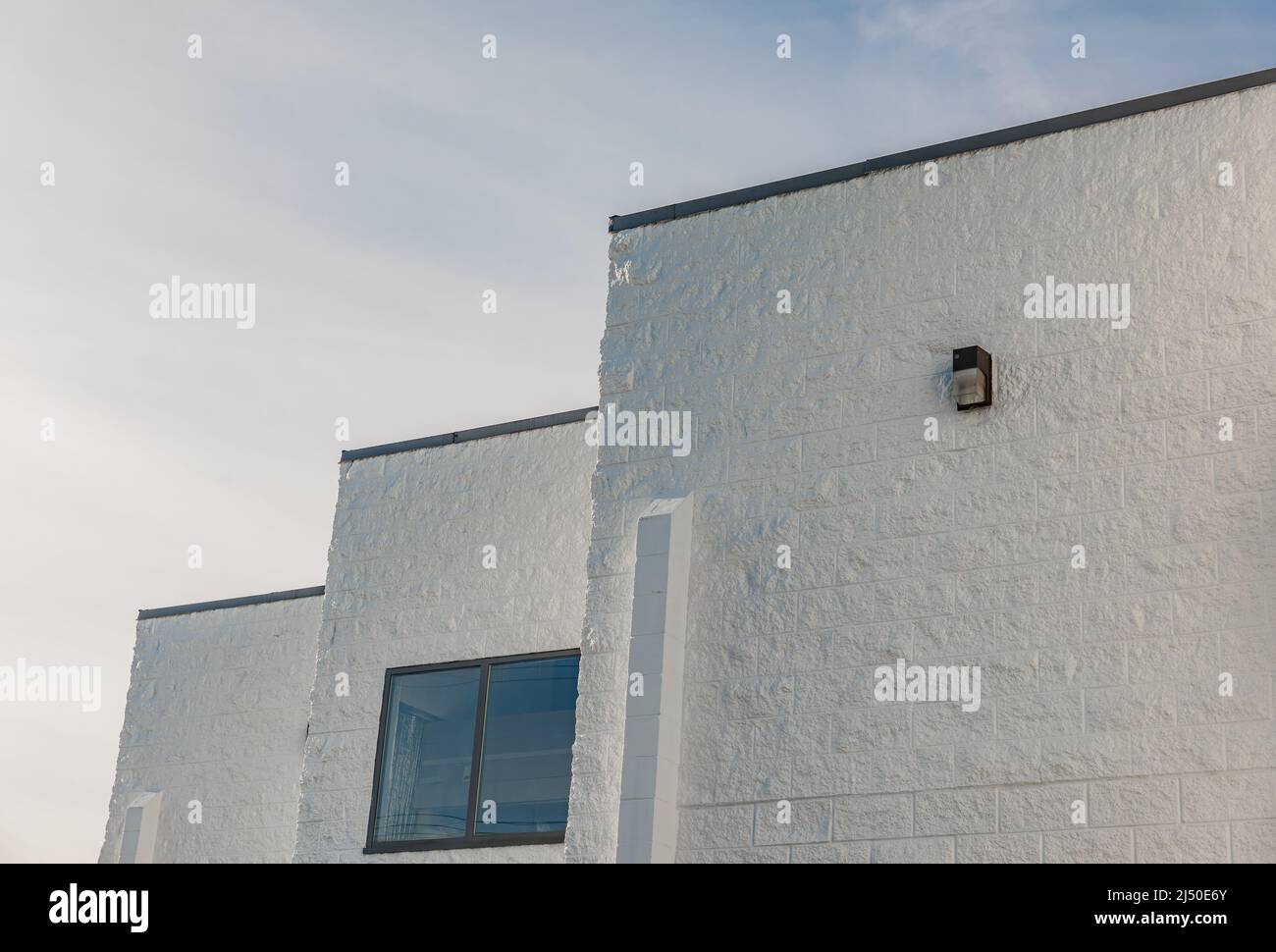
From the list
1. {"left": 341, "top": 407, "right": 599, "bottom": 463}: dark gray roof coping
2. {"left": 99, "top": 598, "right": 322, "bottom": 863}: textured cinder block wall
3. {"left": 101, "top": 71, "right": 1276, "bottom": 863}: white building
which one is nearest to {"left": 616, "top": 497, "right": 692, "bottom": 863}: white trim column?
{"left": 101, "top": 71, "right": 1276, "bottom": 863}: white building

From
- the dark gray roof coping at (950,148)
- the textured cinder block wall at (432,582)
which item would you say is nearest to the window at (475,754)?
the textured cinder block wall at (432,582)

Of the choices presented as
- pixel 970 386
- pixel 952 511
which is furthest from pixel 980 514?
pixel 970 386

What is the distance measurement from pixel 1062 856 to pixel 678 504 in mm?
2793

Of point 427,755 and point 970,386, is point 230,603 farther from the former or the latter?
point 970,386

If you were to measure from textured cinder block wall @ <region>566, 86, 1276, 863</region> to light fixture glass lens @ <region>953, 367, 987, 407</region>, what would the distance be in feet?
0.35

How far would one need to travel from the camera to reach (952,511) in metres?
7.52

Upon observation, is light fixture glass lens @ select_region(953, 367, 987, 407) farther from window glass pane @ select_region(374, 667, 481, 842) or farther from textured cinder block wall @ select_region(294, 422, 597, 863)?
window glass pane @ select_region(374, 667, 481, 842)

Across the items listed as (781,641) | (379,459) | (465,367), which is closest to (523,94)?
(465,367)

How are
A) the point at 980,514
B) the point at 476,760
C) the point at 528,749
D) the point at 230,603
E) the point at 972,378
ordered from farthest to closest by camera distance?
1. the point at 230,603
2. the point at 476,760
3. the point at 528,749
4. the point at 972,378
5. the point at 980,514

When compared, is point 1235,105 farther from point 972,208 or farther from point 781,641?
point 781,641

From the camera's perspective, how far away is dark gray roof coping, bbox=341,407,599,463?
1125 cm

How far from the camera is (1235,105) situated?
750 cm

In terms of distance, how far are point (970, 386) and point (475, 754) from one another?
479 cm

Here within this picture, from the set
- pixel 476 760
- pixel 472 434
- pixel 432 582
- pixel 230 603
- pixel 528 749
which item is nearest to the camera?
pixel 528 749
